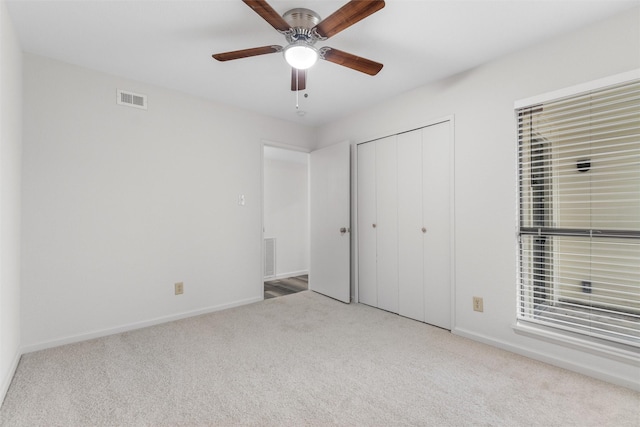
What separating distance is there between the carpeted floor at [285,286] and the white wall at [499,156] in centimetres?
229

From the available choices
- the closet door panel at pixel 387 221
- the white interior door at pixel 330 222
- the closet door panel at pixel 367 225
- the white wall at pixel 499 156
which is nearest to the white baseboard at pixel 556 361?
the white wall at pixel 499 156

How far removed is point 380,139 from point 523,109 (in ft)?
4.64

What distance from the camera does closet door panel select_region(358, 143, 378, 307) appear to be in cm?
359

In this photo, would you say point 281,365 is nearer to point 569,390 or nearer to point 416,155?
point 569,390

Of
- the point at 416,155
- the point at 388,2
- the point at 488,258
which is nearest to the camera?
the point at 388,2

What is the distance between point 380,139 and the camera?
138 inches

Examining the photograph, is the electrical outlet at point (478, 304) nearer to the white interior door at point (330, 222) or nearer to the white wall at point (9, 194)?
the white interior door at point (330, 222)

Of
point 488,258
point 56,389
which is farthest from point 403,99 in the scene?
point 56,389

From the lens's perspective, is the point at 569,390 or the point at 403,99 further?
the point at 403,99

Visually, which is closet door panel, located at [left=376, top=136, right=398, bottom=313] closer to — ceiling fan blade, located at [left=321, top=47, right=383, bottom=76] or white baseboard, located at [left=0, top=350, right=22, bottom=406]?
ceiling fan blade, located at [left=321, top=47, right=383, bottom=76]

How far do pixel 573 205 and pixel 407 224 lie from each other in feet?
4.40

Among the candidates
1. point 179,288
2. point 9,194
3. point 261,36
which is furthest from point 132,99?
point 179,288

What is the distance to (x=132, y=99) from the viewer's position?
9.52 ft

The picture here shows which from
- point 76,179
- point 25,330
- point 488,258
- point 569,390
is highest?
point 76,179
